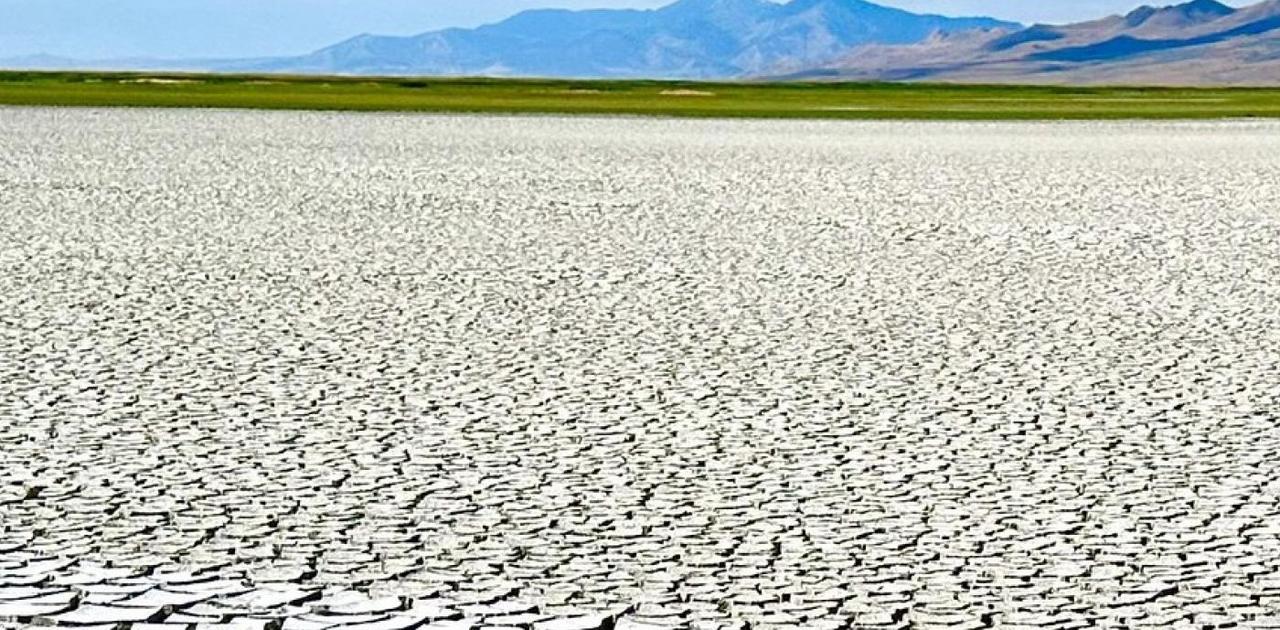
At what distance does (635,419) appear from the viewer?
23.1 feet

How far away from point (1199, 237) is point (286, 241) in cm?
A: 636

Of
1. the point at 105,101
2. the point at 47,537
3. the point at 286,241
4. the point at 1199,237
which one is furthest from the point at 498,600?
the point at 105,101

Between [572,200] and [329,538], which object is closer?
[329,538]

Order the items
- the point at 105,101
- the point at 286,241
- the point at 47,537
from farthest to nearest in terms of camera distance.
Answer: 1. the point at 105,101
2. the point at 286,241
3. the point at 47,537

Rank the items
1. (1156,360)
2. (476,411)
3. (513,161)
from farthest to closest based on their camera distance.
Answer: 1. (513,161)
2. (1156,360)
3. (476,411)

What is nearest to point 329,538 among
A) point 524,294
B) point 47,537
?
point 47,537

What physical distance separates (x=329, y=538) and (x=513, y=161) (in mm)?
19872

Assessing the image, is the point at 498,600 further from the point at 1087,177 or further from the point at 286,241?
the point at 1087,177

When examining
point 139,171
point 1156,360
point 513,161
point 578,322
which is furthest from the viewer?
point 513,161

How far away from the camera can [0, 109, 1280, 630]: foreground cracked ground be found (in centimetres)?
476

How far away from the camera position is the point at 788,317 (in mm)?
9984

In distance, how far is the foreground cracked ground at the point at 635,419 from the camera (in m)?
4.76

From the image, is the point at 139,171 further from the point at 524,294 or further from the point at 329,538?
the point at 329,538

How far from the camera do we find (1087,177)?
74.3ft
